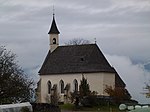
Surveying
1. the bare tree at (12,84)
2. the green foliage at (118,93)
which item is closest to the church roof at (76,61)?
the green foliage at (118,93)

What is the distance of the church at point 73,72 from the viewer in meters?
110

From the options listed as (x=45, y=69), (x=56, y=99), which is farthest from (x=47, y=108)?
(x=45, y=69)

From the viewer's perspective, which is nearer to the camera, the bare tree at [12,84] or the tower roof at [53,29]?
the bare tree at [12,84]

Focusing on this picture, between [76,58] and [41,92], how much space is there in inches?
444

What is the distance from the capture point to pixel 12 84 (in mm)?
63344

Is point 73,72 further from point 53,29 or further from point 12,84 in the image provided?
point 12,84

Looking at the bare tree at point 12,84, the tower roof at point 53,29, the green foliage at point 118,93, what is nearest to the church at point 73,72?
the green foliage at point 118,93

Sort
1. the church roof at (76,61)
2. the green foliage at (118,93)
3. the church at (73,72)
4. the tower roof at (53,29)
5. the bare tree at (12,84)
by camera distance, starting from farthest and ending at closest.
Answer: the tower roof at (53,29) < the church roof at (76,61) < the church at (73,72) < the green foliage at (118,93) < the bare tree at (12,84)

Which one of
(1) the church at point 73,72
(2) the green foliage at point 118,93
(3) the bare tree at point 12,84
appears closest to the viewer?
(3) the bare tree at point 12,84

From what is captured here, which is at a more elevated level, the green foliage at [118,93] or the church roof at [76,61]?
the church roof at [76,61]

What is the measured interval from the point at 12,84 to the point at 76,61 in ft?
161

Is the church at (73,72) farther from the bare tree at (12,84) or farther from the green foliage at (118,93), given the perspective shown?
the bare tree at (12,84)

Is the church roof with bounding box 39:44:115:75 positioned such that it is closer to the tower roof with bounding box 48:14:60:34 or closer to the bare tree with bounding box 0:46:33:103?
the tower roof with bounding box 48:14:60:34

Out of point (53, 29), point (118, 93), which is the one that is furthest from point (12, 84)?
point (53, 29)
